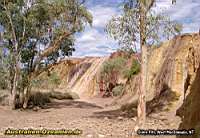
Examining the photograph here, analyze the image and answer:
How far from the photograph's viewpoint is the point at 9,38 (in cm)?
2973

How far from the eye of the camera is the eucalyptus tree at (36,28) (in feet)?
95.4

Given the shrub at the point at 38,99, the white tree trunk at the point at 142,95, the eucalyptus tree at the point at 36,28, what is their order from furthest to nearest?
the shrub at the point at 38,99
the eucalyptus tree at the point at 36,28
the white tree trunk at the point at 142,95

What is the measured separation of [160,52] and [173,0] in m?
21.4

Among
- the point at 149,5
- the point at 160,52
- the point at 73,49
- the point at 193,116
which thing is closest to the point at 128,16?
the point at 149,5

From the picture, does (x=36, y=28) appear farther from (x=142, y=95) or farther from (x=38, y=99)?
(x=142, y=95)

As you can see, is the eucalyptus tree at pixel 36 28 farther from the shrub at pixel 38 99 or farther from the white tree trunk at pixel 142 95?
the white tree trunk at pixel 142 95

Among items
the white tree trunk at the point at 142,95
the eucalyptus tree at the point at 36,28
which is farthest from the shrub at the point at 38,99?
the white tree trunk at the point at 142,95

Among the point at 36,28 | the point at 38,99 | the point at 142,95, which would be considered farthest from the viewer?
the point at 38,99

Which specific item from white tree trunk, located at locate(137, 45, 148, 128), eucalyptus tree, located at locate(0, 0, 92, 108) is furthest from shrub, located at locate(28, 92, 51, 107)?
white tree trunk, located at locate(137, 45, 148, 128)

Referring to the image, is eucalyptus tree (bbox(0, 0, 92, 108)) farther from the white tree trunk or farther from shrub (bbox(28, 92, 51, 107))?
the white tree trunk

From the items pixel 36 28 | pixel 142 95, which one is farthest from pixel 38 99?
pixel 142 95

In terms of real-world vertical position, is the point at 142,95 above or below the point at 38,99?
above

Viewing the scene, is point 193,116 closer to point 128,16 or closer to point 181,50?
point 128,16

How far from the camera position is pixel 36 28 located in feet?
99.0
